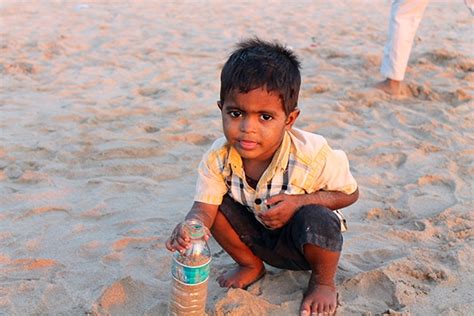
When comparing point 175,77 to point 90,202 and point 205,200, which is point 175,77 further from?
point 205,200

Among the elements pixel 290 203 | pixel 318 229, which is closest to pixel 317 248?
pixel 318 229

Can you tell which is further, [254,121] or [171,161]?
[171,161]

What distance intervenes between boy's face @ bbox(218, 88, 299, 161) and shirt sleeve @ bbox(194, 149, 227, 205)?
15 centimetres

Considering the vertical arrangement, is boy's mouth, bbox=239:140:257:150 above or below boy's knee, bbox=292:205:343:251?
above

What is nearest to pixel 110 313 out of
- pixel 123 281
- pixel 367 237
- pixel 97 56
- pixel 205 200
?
pixel 123 281

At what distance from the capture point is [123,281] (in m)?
2.35

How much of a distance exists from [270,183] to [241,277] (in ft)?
1.50

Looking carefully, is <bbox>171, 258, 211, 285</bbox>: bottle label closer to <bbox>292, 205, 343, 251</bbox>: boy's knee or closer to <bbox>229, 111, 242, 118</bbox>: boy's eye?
<bbox>292, 205, 343, 251</bbox>: boy's knee

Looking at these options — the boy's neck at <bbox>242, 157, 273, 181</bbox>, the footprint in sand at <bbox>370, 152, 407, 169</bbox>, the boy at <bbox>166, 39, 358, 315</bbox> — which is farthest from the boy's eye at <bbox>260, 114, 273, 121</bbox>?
the footprint in sand at <bbox>370, 152, 407, 169</bbox>

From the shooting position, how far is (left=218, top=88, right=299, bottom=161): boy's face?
2059 millimetres

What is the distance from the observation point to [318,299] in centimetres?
220

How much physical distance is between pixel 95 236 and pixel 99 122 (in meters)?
1.75

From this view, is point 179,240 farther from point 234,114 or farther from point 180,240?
point 234,114

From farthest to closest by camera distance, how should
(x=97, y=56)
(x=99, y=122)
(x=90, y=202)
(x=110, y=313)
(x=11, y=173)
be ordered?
(x=97, y=56) → (x=99, y=122) → (x=11, y=173) → (x=90, y=202) → (x=110, y=313)
